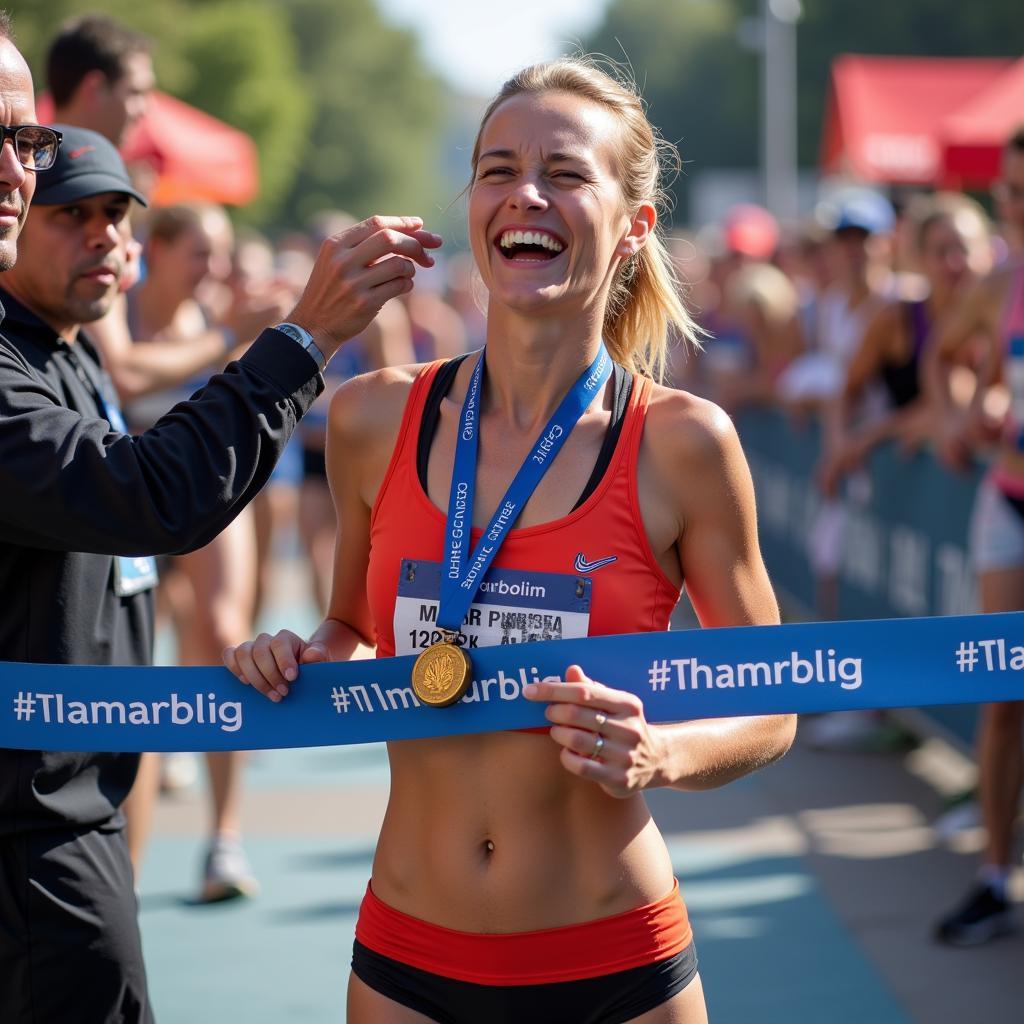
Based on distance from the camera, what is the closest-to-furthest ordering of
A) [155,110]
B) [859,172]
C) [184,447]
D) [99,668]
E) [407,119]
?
[184,447] → [99,668] → [155,110] → [859,172] → [407,119]

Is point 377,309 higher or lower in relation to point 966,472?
lower

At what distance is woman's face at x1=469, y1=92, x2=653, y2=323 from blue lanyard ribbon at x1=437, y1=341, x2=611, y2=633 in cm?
16

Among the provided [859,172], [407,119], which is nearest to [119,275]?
[859,172]

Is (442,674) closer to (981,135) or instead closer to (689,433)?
(689,433)

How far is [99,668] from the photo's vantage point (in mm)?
2752

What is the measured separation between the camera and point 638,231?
2.90m

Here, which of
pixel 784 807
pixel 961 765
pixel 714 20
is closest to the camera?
pixel 784 807

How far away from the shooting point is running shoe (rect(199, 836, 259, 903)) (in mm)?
5805

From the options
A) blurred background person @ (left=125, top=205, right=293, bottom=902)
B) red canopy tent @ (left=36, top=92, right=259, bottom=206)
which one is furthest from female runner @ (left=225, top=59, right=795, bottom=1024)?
red canopy tent @ (left=36, top=92, right=259, bottom=206)

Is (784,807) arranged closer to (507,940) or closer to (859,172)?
(507,940)

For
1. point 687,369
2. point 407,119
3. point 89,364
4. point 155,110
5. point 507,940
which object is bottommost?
point 507,940

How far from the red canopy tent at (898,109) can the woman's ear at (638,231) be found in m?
13.3

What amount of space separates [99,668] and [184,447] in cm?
56

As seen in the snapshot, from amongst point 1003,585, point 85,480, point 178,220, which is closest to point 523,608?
point 85,480
